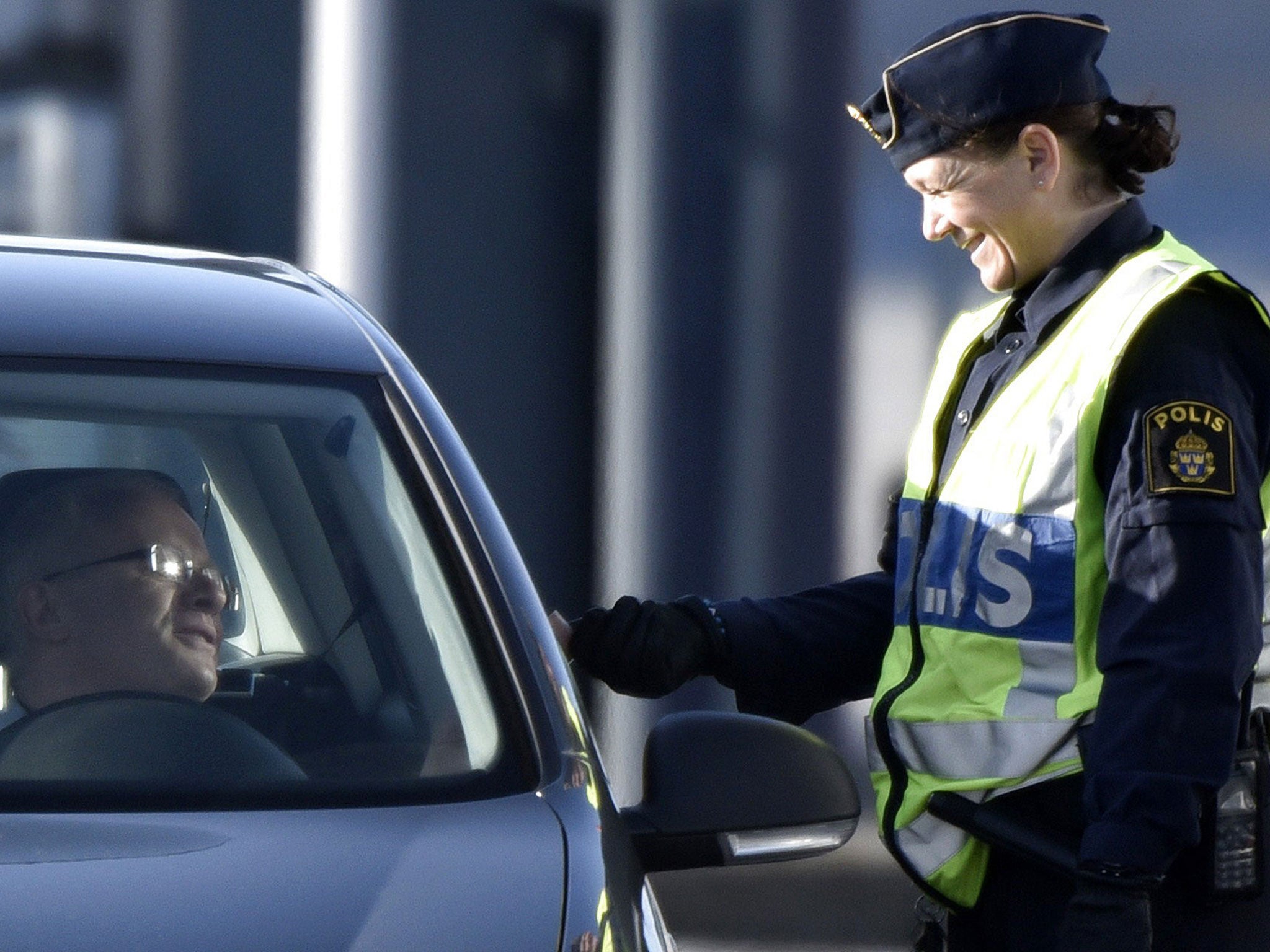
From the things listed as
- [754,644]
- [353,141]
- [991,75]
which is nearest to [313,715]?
[754,644]

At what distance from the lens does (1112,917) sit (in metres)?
2.07

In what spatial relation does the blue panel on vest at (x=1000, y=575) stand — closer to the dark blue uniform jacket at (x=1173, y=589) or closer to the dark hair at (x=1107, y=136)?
the dark blue uniform jacket at (x=1173, y=589)

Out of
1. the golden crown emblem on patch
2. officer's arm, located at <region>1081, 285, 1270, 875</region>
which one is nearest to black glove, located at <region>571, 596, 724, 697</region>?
officer's arm, located at <region>1081, 285, 1270, 875</region>

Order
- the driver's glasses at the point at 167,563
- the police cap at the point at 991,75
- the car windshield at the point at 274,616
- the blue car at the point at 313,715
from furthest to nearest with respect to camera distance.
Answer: the police cap at the point at 991,75 → the driver's glasses at the point at 167,563 → the car windshield at the point at 274,616 → the blue car at the point at 313,715

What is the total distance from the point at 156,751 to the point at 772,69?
3.95m

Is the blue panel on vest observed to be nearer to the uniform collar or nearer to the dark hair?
the uniform collar

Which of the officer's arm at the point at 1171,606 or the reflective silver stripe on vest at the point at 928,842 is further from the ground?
the officer's arm at the point at 1171,606

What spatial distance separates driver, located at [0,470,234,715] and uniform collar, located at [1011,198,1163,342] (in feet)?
3.24

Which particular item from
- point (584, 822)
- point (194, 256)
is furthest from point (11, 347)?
point (584, 822)

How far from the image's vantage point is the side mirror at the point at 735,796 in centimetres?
198

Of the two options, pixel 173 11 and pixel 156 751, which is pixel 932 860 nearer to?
pixel 156 751

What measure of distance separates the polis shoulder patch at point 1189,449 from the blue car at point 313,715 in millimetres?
449

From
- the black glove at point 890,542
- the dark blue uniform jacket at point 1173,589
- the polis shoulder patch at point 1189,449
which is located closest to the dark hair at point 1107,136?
the dark blue uniform jacket at point 1173,589

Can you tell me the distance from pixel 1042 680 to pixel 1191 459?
1.05 feet
